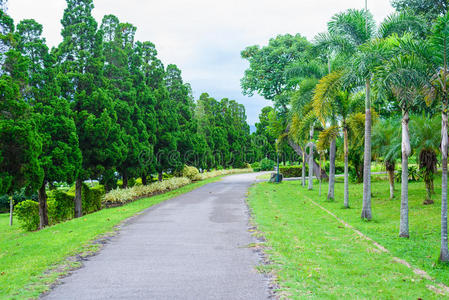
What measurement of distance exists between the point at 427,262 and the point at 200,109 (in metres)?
43.9

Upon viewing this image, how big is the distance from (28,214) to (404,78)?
48.5 feet

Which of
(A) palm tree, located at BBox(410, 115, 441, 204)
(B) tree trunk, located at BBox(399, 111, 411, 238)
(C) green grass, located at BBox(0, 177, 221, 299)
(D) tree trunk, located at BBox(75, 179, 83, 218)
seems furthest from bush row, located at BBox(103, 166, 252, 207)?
(B) tree trunk, located at BBox(399, 111, 411, 238)

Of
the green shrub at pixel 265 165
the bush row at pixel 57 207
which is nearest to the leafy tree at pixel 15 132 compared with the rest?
the bush row at pixel 57 207

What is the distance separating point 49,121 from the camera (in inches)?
596

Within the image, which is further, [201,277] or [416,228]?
[416,228]

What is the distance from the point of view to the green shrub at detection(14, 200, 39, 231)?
15.7 metres

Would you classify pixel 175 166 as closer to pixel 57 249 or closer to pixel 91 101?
pixel 91 101

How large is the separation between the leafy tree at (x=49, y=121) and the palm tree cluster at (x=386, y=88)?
986 centimetres

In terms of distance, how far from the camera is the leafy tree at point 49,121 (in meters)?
15.0

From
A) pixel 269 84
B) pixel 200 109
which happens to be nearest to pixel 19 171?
pixel 269 84

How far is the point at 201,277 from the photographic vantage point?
20.9 feet

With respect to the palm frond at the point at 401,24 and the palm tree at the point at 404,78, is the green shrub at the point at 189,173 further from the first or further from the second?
the palm tree at the point at 404,78

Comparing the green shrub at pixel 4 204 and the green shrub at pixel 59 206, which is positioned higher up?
the green shrub at pixel 59 206

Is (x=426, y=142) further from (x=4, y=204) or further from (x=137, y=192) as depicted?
(x=4, y=204)
